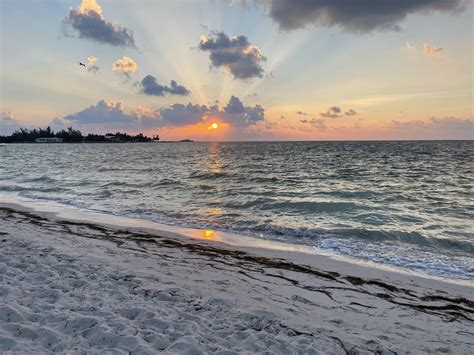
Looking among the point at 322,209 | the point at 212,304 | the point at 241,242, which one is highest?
the point at 212,304

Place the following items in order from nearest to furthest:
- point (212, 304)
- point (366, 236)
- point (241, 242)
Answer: point (212, 304)
point (241, 242)
point (366, 236)

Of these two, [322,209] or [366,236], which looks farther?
[322,209]

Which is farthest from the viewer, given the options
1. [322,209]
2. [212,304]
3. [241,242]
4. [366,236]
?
[322,209]

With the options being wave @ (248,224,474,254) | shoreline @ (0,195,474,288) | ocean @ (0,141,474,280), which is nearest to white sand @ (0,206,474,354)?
shoreline @ (0,195,474,288)

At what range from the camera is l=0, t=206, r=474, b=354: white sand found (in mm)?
4512

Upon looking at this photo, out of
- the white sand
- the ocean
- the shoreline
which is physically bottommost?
the ocean

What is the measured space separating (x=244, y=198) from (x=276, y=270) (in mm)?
11688

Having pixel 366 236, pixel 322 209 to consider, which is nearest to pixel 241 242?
pixel 366 236

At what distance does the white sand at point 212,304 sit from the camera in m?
4.51

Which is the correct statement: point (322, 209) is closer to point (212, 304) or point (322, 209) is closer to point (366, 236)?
point (366, 236)

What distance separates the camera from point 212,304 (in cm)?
586

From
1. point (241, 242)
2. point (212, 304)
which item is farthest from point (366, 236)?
point (212, 304)

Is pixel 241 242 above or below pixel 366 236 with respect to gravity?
above

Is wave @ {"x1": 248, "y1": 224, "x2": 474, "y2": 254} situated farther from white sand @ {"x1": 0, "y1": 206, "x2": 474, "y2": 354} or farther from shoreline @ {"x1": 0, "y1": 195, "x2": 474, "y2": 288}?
white sand @ {"x1": 0, "y1": 206, "x2": 474, "y2": 354}
